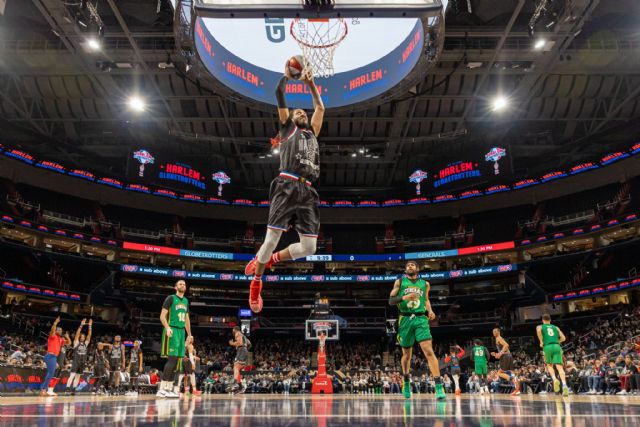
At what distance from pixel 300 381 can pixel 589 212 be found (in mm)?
24071

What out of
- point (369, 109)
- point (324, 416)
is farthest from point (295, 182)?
point (369, 109)

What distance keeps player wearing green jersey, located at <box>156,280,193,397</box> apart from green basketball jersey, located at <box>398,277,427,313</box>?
3724 millimetres

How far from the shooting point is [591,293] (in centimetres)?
2923

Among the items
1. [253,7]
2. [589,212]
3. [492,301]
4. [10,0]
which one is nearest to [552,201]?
[589,212]

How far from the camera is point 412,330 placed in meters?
7.52

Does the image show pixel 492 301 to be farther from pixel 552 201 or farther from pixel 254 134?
pixel 254 134

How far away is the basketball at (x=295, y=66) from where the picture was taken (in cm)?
517

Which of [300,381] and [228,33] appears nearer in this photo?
[228,33]

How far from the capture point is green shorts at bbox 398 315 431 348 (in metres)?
7.36

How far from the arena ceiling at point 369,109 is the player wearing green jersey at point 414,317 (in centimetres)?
1401

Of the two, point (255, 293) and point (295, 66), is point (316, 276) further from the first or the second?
point (295, 66)

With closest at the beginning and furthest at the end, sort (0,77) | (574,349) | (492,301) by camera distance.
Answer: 1. (0,77)
2. (574,349)
3. (492,301)

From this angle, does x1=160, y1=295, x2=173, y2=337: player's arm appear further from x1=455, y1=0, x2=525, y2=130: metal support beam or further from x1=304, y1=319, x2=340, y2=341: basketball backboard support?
x1=455, y1=0, x2=525, y2=130: metal support beam

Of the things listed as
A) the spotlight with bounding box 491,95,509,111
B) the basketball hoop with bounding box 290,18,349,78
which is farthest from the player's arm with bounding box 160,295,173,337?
the spotlight with bounding box 491,95,509,111
